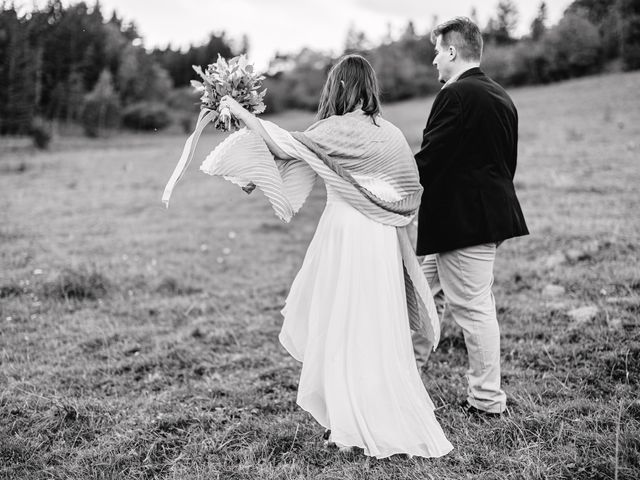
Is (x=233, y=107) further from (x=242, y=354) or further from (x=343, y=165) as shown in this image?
(x=242, y=354)

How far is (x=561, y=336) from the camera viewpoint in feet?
17.1

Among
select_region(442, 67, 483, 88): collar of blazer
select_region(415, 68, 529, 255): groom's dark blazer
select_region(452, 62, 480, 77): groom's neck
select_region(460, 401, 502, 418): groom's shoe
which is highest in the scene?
select_region(452, 62, 480, 77): groom's neck

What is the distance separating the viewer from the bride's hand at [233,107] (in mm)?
3697

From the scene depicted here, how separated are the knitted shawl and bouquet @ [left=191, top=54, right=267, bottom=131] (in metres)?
0.16

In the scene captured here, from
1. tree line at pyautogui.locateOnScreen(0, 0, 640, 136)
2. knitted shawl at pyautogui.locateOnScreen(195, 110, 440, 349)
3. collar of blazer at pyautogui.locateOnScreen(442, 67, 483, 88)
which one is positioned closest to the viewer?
knitted shawl at pyautogui.locateOnScreen(195, 110, 440, 349)

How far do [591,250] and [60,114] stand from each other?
159ft

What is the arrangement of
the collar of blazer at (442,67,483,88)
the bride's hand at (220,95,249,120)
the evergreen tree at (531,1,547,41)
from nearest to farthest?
1. the bride's hand at (220,95,249,120)
2. the collar of blazer at (442,67,483,88)
3. the evergreen tree at (531,1,547,41)

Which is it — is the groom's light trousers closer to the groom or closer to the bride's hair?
the groom

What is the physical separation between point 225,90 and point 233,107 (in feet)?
0.54

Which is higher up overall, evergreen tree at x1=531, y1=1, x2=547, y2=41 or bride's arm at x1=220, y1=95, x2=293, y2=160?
evergreen tree at x1=531, y1=1, x2=547, y2=41

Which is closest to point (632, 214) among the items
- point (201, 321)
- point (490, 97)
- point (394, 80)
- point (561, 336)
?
point (561, 336)

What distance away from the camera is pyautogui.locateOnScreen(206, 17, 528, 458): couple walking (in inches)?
141

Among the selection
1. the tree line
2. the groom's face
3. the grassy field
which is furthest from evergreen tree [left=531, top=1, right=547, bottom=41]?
the groom's face

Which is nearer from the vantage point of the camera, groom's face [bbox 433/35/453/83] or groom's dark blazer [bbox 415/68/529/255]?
groom's dark blazer [bbox 415/68/529/255]
